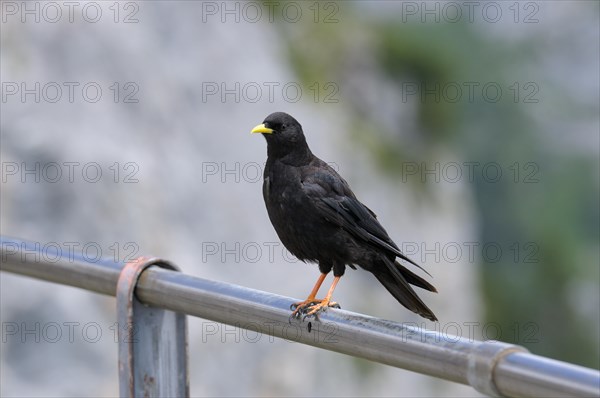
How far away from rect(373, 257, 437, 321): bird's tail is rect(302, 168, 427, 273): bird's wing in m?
0.11

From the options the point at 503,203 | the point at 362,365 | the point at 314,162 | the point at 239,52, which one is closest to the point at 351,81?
the point at 239,52

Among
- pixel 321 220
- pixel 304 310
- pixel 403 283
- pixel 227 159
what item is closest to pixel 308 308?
pixel 304 310

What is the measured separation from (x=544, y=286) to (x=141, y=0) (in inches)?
326

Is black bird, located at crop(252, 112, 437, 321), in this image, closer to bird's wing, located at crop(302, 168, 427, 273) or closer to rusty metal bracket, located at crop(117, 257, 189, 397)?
bird's wing, located at crop(302, 168, 427, 273)

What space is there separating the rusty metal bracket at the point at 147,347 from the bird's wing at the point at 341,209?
3.24ft

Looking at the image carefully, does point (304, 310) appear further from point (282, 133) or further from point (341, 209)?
point (282, 133)

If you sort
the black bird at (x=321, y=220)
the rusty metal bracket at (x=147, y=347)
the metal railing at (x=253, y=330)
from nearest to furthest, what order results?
the metal railing at (x=253, y=330)
the rusty metal bracket at (x=147, y=347)
the black bird at (x=321, y=220)

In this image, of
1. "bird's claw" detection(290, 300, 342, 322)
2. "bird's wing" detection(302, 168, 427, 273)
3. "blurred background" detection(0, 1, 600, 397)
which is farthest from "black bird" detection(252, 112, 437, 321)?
"blurred background" detection(0, 1, 600, 397)

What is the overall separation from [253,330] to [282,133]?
1.36 metres

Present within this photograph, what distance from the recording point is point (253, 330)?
2.28m

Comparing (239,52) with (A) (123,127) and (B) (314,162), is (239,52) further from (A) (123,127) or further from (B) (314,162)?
(B) (314,162)

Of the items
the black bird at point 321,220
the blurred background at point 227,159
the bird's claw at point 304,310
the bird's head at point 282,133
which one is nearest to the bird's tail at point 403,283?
the black bird at point 321,220

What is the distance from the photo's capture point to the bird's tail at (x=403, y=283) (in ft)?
9.75

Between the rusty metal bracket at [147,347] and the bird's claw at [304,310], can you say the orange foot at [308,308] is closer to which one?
the bird's claw at [304,310]
